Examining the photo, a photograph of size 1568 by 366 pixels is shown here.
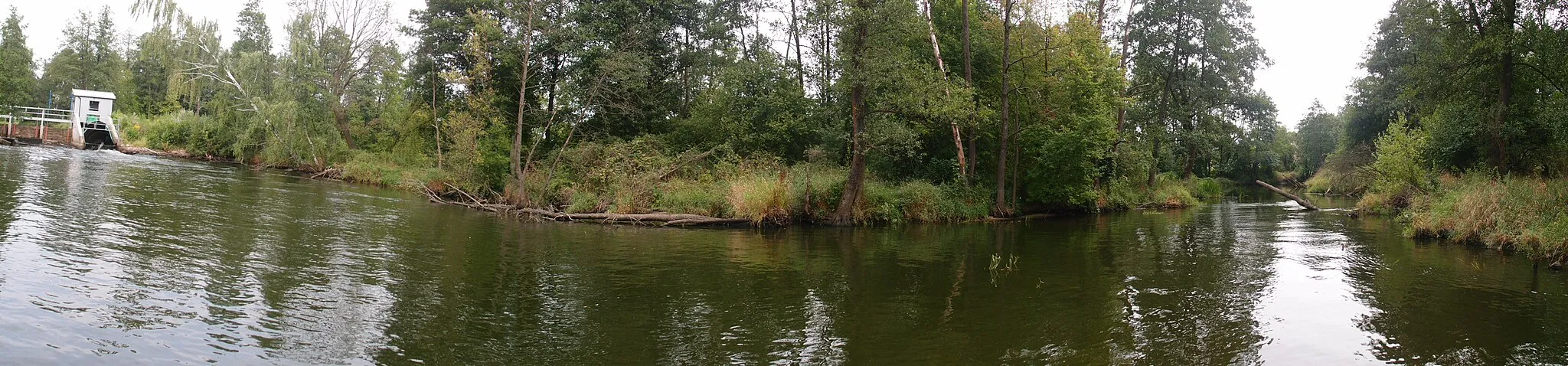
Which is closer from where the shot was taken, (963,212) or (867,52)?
(867,52)

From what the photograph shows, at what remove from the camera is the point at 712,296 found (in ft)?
36.1

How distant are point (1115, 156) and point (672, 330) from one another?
81.6 feet

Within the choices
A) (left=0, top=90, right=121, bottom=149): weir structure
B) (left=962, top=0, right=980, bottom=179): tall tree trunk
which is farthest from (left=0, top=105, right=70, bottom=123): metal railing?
(left=962, top=0, right=980, bottom=179): tall tree trunk

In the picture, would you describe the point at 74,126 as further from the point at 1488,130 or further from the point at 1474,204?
the point at 1488,130

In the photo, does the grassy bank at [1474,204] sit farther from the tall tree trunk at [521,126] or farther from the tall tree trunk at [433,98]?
the tall tree trunk at [433,98]

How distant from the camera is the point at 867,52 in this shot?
21.3m

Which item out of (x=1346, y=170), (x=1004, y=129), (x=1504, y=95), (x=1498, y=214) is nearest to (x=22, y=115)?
(x=1004, y=129)

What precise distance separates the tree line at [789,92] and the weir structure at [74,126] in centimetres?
1381

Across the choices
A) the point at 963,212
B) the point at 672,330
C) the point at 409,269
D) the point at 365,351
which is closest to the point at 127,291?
the point at 409,269

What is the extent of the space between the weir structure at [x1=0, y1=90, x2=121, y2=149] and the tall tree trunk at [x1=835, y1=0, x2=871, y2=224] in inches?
2009

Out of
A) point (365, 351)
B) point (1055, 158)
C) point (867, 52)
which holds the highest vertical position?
point (867, 52)

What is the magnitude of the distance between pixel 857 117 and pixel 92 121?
5673 cm

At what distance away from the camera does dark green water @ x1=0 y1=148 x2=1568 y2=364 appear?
7.99m

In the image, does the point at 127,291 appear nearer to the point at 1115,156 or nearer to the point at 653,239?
the point at 653,239
